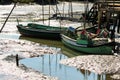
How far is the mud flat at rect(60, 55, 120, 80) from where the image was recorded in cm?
2266

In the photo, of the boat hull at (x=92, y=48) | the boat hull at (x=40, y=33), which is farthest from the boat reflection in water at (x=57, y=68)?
the boat hull at (x=40, y=33)

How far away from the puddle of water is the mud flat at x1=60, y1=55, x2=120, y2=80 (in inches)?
21.2

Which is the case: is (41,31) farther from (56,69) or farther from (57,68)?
(56,69)

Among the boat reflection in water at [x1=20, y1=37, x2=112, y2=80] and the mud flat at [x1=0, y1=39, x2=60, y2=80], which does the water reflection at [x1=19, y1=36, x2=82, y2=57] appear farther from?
the mud flat at [x1=0, y1=39, x2=60, y2=80]

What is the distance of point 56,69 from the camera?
2431 centimetres

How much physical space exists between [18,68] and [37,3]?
74256 mm

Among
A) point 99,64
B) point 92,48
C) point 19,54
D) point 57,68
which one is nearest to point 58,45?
point 92,48

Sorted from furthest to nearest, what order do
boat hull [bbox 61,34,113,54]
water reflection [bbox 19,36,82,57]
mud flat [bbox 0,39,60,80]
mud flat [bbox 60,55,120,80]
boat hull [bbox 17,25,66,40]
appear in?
boat hull [bbox 17,25,66,40], water reflection [bbox 19,36,82,57], boat hull [bbox 61,34,113,54], mud flat [bbox 60,55,120,80], mud flat [bbox 0,39,60,80]

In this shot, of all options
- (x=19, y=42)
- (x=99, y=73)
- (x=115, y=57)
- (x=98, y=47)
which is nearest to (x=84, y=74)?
(x=99, y=73)

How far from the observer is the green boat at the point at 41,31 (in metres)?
38.3

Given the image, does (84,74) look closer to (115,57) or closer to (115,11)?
(115,57)

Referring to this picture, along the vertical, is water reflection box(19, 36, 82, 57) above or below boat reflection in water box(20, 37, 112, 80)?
below

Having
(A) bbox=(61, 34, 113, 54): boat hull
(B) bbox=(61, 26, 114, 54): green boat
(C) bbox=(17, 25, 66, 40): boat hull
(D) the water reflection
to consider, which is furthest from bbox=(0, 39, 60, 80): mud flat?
(C) bbox=(17, 25, 66, 40): boat hull

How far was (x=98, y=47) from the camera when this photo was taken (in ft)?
93.8
